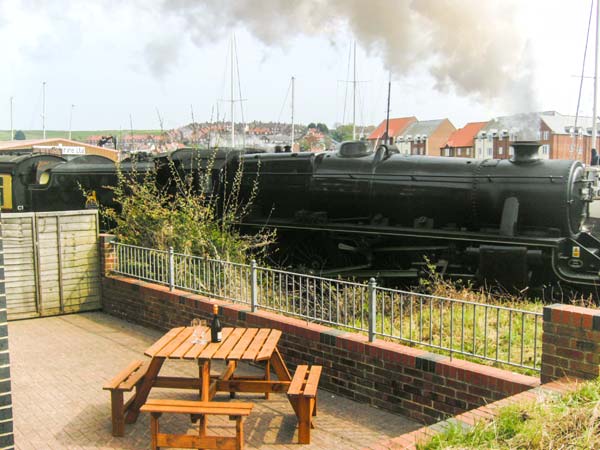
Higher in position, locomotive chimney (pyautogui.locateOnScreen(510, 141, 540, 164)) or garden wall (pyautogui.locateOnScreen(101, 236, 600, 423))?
locomotive chimney (pyautogui.locateOnScreen(510, 141, 540, 164))

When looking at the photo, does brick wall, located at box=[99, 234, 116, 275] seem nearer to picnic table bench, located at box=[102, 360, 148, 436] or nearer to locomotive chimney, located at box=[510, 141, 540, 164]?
picnic table bench, located at box=[102, 360, 148, 436]

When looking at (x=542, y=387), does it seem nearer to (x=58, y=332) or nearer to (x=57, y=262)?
(x=58, y=332)

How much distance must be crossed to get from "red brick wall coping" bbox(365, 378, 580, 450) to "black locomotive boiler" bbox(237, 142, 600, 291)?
15.7ft

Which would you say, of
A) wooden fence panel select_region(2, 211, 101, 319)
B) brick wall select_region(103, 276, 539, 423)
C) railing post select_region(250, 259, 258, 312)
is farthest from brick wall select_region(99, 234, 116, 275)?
railing post select_region(250, 259, 258, 312)

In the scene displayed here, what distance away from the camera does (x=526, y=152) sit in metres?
10.5

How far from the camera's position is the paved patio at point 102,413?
593 centimetres

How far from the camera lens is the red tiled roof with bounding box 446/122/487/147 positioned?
82.0 meters

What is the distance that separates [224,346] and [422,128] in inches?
3606

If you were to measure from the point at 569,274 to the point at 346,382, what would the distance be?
4.58 meters

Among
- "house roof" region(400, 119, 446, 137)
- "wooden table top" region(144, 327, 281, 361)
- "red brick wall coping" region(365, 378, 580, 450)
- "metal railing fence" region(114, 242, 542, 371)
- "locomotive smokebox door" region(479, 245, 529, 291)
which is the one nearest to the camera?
"red brick wall coping" region(365, 378, 580, 450)

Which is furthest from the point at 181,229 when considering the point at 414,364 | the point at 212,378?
the point at 414,364

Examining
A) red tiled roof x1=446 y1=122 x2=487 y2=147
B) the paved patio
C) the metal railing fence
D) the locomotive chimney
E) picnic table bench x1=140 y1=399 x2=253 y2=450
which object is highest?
red tiled roof x1=446 y1=122 x2=487 y2=147

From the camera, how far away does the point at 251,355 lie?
570cm

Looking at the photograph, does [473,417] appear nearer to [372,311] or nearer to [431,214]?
[372,311]
